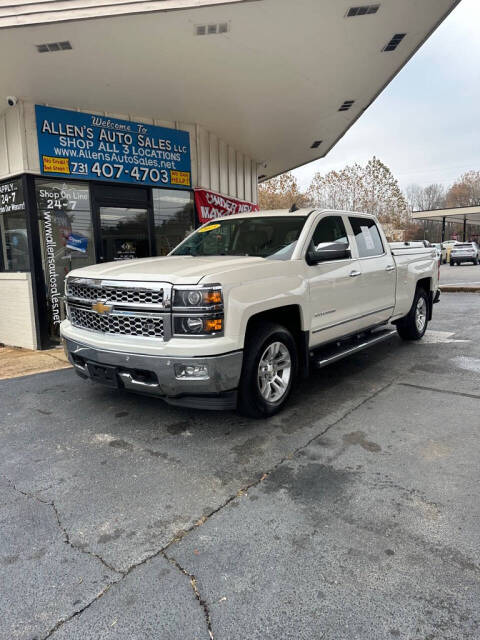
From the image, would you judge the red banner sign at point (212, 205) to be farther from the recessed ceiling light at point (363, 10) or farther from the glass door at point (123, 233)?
the recessed ceiling light at point (363, 10)

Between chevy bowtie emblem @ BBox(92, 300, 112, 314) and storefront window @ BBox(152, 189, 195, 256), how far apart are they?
217 inches

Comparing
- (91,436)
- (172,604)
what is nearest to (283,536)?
(172,604)

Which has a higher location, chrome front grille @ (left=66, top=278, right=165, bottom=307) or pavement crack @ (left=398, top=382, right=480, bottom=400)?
chrome front grille @ (left=66, top=278, right=165, bottom=307)

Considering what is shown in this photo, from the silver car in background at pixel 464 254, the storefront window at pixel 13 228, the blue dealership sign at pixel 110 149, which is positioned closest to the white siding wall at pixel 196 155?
the blue dealership sign at pixel 110 149

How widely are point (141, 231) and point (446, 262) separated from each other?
35.4 m

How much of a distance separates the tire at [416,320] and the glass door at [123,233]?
202 inches

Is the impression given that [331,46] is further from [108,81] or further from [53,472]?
[53,472]

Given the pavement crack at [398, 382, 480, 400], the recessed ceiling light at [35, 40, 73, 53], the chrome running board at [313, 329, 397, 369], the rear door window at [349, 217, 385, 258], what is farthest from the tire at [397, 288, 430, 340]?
the recessed ceiling light at [35, 40, 73, 53]

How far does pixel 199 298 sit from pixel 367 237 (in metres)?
3.28

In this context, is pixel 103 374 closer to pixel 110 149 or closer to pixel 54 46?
pixel 54 46

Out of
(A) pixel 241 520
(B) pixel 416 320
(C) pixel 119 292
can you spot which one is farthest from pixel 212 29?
(A) pixel 241 520

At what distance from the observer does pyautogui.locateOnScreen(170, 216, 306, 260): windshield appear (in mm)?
4672

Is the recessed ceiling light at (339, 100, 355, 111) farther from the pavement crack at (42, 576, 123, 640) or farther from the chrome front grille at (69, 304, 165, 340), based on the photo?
the pavement crack at (42, 576, 123, 640)

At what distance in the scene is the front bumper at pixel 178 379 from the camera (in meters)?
3.49
